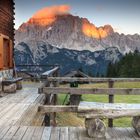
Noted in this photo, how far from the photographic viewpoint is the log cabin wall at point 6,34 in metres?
15.0

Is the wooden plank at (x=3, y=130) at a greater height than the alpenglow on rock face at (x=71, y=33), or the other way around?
the alpenglow on rock face at (x=71, y=33)

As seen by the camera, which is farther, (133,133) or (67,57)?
(67,57)

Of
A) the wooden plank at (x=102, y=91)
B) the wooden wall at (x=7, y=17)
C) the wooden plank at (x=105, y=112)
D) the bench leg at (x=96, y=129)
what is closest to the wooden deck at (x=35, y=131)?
the bench leg at (x=96, y=129)

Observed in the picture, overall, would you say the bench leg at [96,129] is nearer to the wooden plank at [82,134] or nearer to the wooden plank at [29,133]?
the wooden plank at [82,134]

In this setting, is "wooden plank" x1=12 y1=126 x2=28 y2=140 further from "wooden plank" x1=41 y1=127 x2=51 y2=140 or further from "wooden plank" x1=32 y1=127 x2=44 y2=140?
"wooden plank" x1=41 y1=127 x2=51 y2=140

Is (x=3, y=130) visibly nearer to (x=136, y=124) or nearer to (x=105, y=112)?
(x=105, y=112)

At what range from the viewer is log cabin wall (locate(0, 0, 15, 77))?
49.2ft

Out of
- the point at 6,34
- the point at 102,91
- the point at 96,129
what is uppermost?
the point at 6,34

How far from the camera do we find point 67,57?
192875 millimetres

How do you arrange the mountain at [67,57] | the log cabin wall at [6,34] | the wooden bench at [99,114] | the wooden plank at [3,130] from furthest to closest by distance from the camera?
the mountain at [67,57] → the log cabin wall at [6,34] → the wooden plank at [3,130] → the wooden bench at [99,114]

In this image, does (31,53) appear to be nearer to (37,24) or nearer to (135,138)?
(37,24)

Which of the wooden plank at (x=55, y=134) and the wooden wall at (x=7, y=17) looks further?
the wooden wall at (x=7, y=17)

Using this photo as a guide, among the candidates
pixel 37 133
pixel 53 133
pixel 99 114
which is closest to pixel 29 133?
pixel 37 133

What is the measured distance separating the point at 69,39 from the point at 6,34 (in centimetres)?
13447
